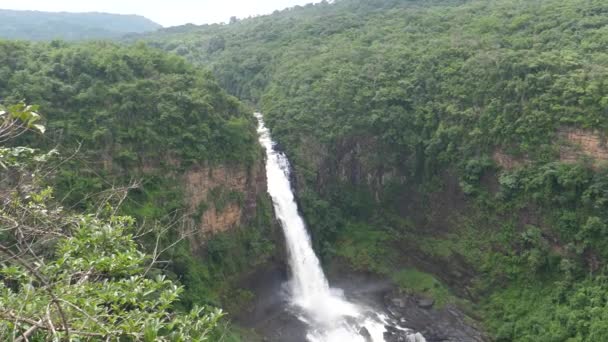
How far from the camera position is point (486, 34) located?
25.9m

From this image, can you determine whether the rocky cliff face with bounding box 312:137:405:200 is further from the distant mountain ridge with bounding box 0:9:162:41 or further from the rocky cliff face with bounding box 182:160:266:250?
the distant mountain ridge with bounding box 0:9:162:41

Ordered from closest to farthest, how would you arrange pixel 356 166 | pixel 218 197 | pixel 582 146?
pixel 582 146, pixel 218 197, pixel 356 166

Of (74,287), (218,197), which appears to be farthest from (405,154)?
(74,287)

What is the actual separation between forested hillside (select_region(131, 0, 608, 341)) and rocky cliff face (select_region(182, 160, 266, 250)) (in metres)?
3.20

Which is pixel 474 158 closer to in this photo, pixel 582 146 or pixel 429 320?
pixel 582 146

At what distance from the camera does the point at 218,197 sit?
18547mm

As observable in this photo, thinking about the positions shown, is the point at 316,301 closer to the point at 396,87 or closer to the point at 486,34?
the point at 396,87

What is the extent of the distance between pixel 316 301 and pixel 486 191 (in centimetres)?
817

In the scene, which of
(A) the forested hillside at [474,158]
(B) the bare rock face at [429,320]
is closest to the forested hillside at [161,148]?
(A) the forested hillside at [474,158]

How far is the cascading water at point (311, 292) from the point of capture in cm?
1738

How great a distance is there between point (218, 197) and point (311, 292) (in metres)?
5.44

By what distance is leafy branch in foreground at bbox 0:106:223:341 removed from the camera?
343 cm

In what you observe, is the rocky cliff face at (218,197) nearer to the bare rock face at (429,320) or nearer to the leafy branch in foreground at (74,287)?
the bare rock face at (429,320)

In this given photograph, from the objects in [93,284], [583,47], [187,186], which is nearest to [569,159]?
[583,47]
